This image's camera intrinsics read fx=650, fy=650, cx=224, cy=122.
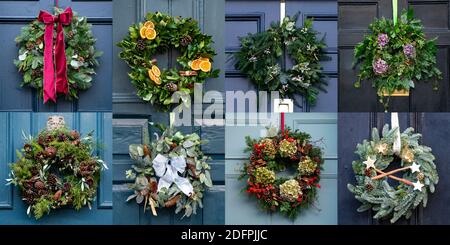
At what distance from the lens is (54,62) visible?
3898 mm

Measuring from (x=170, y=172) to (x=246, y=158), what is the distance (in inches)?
19.4

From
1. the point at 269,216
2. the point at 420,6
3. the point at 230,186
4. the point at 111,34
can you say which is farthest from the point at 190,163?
the point at 420,6

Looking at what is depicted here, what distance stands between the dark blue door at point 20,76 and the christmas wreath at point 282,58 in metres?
0.83

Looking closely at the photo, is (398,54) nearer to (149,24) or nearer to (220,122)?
(220,122)

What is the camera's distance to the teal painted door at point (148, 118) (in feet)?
13.1

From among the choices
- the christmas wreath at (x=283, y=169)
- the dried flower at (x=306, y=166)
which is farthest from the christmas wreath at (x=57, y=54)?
the dried flower at (x=306, y=166)

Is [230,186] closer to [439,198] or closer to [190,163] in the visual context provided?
[190,163]

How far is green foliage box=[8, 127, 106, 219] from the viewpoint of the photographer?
379 cm

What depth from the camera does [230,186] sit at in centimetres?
402

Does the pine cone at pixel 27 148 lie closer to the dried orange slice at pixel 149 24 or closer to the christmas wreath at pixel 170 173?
the christmas wreath at pixel 170 173

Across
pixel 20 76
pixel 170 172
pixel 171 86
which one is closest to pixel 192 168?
pixel 170 172

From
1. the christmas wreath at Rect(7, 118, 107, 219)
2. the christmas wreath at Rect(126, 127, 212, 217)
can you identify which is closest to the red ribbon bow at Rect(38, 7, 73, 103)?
the christmas wreath at Rect(7, 118, 107, 219)

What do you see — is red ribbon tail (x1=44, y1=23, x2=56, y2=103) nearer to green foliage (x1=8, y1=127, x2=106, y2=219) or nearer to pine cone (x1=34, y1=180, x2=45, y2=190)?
green foliage (x1=8, y1=127, x2=106, y2=219)

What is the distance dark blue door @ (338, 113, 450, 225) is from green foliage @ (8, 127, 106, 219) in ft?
4.91
